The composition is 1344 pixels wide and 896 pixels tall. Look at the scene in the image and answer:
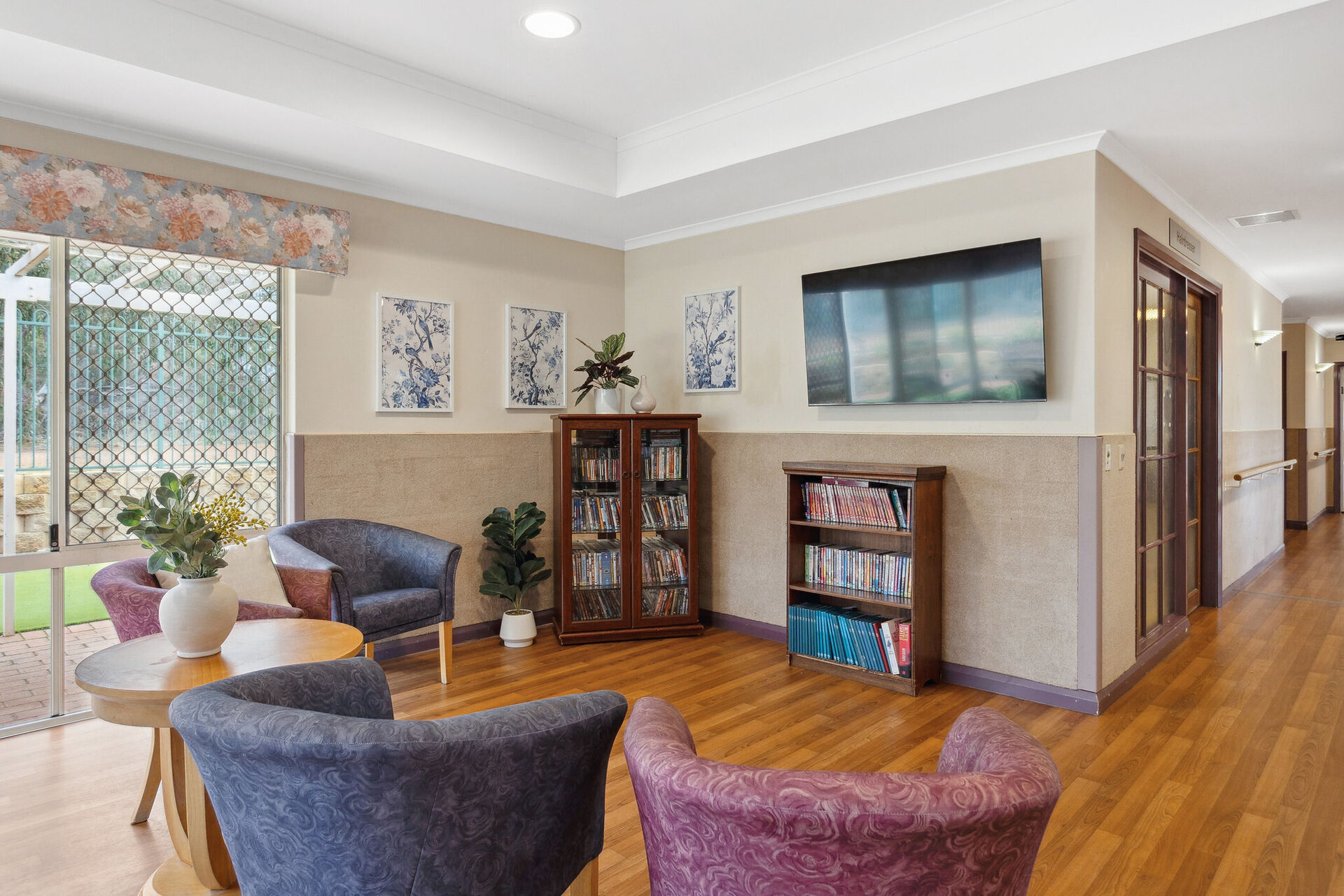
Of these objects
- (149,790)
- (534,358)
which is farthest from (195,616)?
(534,358)

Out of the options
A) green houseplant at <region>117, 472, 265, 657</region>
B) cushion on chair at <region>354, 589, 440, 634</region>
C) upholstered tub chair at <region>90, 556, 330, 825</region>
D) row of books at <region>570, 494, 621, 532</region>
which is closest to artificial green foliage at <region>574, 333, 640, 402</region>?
row of books at <region>570, 494, 621, 532</region>

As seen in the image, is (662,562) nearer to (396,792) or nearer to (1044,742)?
(1044,742)

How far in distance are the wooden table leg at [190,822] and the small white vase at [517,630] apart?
7.90 feet

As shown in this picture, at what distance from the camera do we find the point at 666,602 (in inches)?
196

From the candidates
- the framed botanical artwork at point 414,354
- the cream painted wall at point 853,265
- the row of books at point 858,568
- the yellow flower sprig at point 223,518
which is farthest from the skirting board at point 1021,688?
the yellow flower sprig at point 223,518

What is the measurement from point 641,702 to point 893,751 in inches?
76.2

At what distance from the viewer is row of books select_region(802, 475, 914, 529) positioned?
401 centimetres

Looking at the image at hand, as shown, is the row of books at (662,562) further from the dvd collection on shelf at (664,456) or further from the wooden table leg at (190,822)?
the wooden table leg at (190,822)

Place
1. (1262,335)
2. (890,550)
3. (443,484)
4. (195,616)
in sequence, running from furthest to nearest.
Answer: (1262,335)
(443,484)
(890,550)
(195,616)

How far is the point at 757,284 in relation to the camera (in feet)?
16.3

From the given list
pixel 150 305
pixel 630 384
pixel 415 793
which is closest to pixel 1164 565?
pixel 630 384

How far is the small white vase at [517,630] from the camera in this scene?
15.4 ft

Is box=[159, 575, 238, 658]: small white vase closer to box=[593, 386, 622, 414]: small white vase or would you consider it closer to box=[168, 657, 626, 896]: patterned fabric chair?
box=[168, 657, 626, 896]: patterned fabric chair

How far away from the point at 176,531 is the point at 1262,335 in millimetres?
7940
